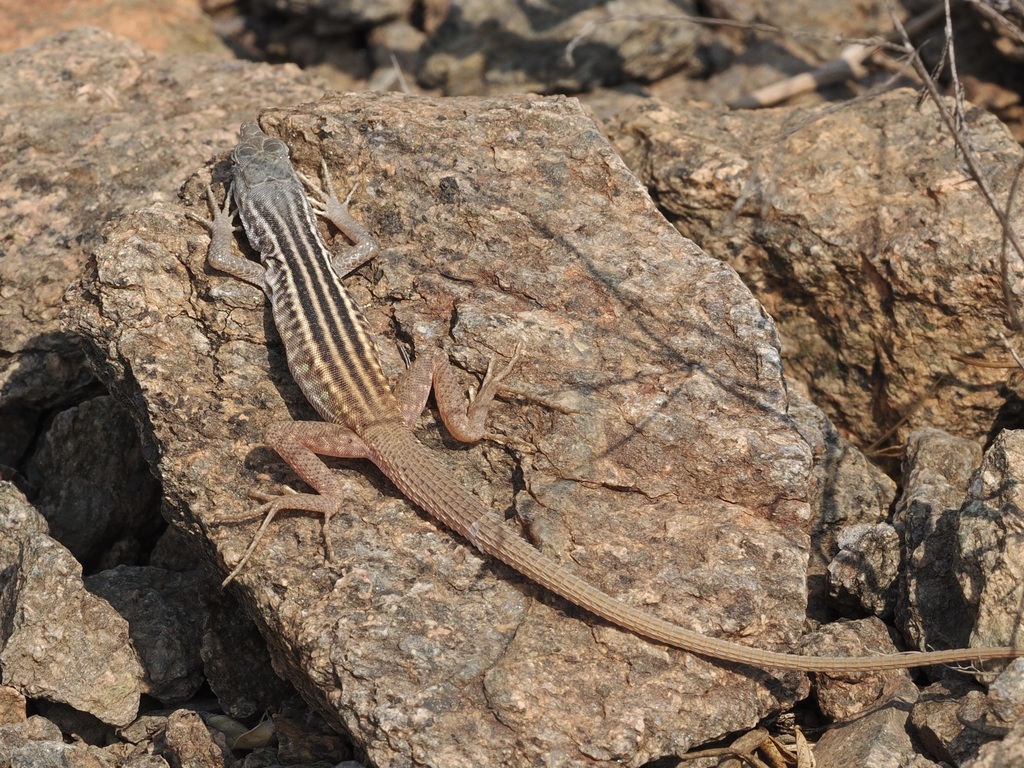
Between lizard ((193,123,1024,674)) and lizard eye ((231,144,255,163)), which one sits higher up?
lizard eye ((231,144,255,163))

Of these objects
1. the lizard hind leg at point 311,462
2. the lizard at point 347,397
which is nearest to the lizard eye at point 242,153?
the lizard at point 347,397

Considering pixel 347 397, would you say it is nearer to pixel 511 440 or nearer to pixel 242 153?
pixel 511 440

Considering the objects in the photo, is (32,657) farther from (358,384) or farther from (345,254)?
(345,254)

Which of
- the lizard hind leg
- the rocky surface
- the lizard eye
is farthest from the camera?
the lizard eye

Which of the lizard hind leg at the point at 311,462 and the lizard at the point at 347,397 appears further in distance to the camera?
the lizard hind leg at the point at 311,462

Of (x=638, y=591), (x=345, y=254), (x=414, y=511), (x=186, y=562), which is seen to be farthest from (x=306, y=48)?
(x=638, y=591)

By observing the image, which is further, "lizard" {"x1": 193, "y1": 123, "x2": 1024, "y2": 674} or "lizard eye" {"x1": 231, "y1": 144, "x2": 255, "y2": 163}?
"lizard eye" {"x1": 231, "y1": 144, "x2": 255, "y2": 163}

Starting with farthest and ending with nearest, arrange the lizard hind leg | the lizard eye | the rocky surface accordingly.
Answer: the lizard eye → the lizard hind leg → the rocky surface

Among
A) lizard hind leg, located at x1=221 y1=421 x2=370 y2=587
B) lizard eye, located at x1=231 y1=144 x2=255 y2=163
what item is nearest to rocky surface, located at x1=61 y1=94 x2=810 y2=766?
lizard hind leg, located at x1=221 y1=421 x2=370 y2=587

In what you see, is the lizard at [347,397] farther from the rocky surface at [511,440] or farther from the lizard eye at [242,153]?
the rocky surface at [511,440]

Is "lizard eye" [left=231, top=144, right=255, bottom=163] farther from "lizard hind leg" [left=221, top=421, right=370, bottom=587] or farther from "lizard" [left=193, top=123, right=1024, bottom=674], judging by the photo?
"lizard hind leg" [left=221, top=421, right=370, bottom=587]
